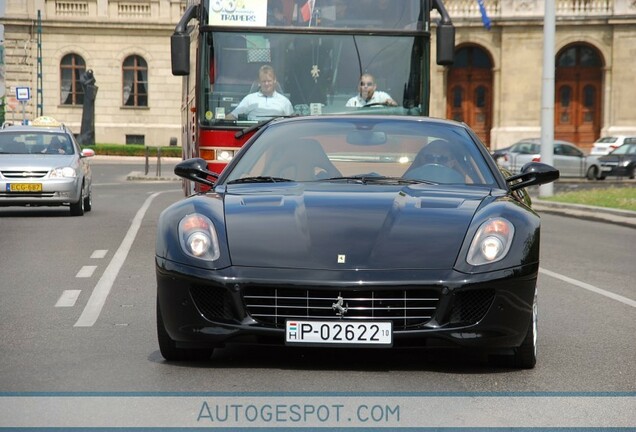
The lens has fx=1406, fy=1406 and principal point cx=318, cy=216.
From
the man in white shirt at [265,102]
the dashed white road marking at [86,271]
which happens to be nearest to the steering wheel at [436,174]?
the dashed white road marking at [86,271]

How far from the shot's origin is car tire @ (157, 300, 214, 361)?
24.0ft

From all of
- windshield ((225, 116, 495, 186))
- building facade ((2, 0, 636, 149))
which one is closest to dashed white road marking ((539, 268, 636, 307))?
windshield ((225, 116, 495, 186))

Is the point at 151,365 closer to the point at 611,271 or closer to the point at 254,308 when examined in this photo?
the point at 254,308

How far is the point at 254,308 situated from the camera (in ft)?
22.8

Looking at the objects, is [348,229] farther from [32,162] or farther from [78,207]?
[32,162]

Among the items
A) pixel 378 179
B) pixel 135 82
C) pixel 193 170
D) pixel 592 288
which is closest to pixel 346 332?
pixel 378 179

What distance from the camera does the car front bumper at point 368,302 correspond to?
6844 millimetres

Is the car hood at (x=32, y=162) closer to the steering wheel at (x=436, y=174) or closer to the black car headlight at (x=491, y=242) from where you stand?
the steering wheel at (x=436, y=174)

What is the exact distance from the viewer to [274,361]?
7.36m

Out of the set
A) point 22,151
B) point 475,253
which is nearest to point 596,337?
point 475,253

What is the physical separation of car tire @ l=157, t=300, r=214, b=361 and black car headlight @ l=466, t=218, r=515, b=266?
4.87 feet

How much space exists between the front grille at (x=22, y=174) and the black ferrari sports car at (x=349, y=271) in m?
14.6

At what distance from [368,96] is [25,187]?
27.7 ft

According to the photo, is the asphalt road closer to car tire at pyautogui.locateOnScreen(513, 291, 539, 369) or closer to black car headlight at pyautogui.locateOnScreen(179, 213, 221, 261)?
car tire at pyautogui.locateOnScreen(513, 291, 539, 369)
